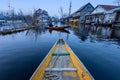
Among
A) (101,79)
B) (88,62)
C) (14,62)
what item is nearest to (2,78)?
(14,62)

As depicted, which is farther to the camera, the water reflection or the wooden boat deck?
the water reflection

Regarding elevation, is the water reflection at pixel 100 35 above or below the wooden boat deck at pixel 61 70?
above

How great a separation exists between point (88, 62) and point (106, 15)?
104ft

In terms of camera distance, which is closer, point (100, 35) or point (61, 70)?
point (61, 70)

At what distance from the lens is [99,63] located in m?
7.68

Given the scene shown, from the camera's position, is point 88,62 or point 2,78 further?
point 88,62

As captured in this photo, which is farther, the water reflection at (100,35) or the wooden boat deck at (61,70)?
the water reflection at (100,35)

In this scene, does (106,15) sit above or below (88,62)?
above

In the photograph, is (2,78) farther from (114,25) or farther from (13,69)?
(114,25)

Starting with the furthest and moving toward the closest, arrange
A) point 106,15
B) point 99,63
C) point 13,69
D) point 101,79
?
point 106,15 < point 99,63 < point 13,69 < point 101,79

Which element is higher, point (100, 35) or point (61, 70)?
point (100, 35)

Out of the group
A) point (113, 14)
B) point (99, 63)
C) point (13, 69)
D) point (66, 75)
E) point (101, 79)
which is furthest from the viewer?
point (113, 14)

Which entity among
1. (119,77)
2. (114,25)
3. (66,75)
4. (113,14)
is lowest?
(119,77)

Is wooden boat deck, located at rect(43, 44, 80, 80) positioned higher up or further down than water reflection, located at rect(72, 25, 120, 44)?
further down
